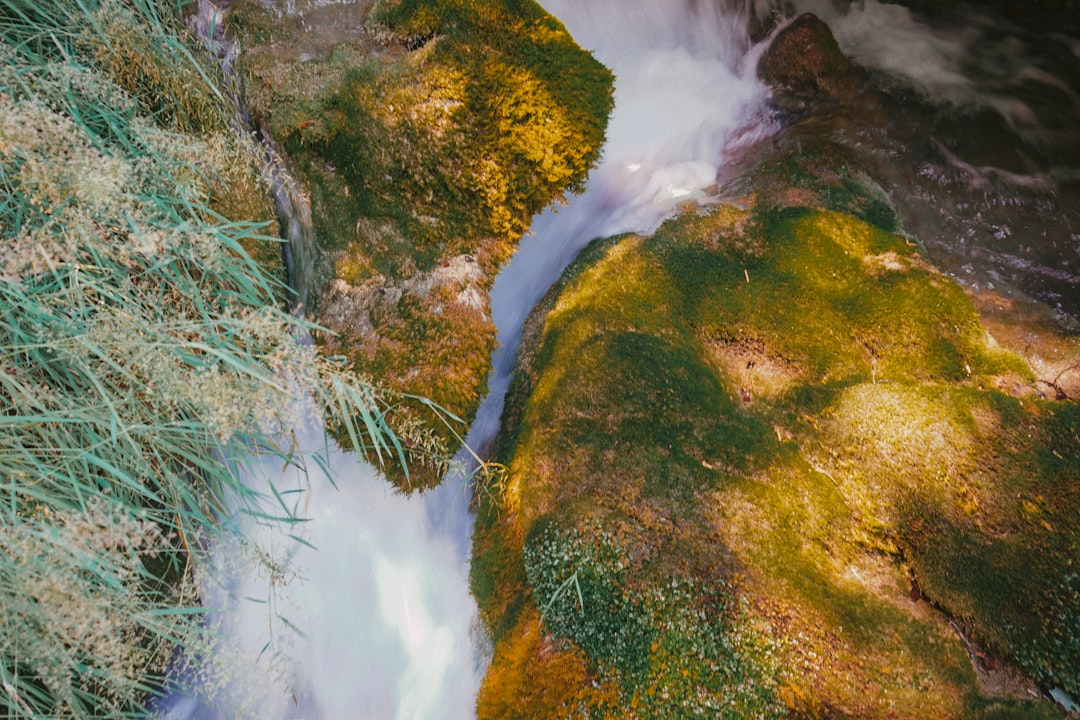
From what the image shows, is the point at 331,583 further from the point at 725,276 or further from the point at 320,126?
the point at 725,276

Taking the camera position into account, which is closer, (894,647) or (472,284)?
(894,647)

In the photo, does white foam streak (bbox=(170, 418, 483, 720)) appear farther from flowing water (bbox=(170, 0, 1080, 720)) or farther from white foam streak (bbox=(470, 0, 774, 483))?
white foam streak (bbox=(470, 0, 774, 483))

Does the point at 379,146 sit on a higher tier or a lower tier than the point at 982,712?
higher

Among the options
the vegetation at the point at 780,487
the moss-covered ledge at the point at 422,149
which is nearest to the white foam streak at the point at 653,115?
the vegetation at the point at 780,487

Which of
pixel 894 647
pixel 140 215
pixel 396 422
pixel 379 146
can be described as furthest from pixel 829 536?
pixel 140 215

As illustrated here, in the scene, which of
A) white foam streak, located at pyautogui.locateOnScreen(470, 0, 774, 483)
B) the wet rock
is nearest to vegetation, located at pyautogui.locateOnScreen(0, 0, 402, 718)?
white foam streak, located at pyautogui.locateOnScreen(470, 0, 774, 483)

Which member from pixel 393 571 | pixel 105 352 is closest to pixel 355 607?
pixel 393 571

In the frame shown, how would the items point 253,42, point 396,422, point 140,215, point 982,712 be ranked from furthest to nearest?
point 253,42 < point 396,422 < point 982,712 < point 140,215
